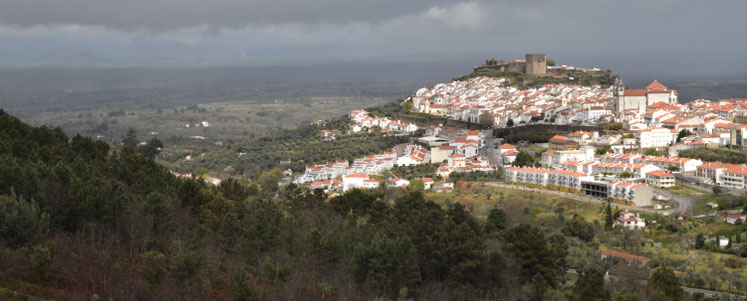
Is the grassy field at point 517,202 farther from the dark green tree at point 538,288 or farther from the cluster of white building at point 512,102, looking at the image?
the cluster of white building at point 512,102

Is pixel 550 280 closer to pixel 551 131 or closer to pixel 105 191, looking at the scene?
pixel 105 191

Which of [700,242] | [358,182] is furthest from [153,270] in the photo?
[358,182]

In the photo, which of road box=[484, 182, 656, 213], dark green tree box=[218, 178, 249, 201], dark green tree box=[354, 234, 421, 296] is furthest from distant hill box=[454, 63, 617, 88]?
dark green tree box=[354, 234, 421, 296]

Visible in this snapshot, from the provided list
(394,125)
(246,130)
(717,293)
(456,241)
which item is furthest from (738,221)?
(246,130)

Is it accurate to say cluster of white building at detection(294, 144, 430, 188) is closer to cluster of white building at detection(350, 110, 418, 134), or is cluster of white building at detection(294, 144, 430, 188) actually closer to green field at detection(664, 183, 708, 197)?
cluster of white building at detection(350, 110, 418, 134)

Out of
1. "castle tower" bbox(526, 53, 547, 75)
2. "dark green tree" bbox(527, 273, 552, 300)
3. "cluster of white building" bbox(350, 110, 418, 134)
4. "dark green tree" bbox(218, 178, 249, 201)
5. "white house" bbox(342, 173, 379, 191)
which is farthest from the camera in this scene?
"castle tower" bbox(526, 53, 547, 75)

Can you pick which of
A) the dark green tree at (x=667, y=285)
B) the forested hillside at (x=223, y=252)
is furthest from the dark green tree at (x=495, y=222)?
the dark green tree at (x=667, y=285)
